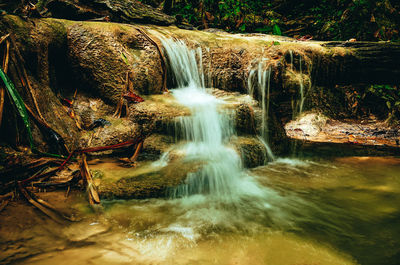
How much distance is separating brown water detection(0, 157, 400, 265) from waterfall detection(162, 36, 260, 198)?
0.20 m

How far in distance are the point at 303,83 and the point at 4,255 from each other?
6073 mm

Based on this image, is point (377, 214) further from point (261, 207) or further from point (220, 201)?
point (220, 201)

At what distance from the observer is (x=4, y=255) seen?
1.57 metres

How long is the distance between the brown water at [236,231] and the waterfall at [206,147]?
0.20 metres

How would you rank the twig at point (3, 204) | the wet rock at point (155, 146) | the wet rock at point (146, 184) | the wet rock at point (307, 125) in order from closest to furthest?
1. the twig at point (3, 204)
2. the wet rock at point (146, 184)
3. the wet rock at point (155, 146)
4. the wet rock at point (307, 125)

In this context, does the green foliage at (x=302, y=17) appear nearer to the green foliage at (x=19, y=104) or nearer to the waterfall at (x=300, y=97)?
the waterfall at (x=300, y=97)

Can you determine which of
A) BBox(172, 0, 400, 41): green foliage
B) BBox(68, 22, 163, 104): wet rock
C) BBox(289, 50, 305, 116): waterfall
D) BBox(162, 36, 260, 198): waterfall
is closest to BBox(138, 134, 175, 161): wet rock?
BBox(162, 36, 260, 198): waterfall

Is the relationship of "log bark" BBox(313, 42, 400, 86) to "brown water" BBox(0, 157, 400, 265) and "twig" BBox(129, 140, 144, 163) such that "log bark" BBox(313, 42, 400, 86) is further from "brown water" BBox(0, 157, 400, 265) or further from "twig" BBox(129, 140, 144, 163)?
"twig" BBox(129, 140, 144, 163)

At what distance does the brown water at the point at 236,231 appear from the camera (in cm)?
176

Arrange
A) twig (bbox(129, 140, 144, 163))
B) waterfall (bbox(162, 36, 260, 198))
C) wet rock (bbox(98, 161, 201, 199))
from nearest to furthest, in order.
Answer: wet rock (bbox(98, 161, 201, 199))
waterfall (bbox(162, 36, 260, 198))
twig (bbox(129, 140, 144, 163))

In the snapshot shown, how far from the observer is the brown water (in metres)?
1.76

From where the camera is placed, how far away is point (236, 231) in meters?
2.23

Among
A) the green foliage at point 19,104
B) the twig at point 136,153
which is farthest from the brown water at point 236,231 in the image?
the green foliage at point 19,104

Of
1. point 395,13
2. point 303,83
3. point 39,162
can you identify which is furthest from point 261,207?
point 395,13
